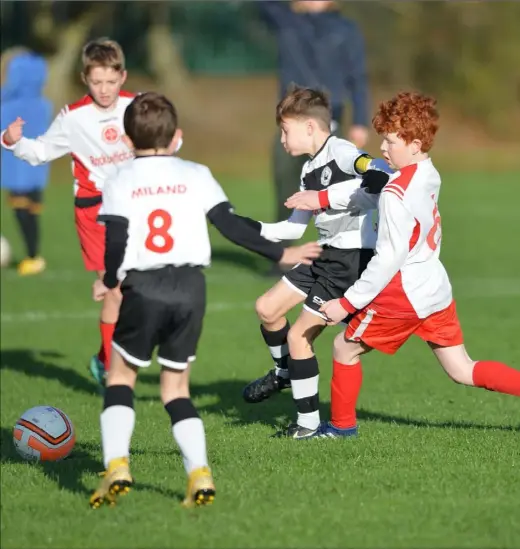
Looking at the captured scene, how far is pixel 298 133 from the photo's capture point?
23.9ft

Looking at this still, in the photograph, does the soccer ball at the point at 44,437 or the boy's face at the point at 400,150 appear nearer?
the boy's face at the point at 400,150

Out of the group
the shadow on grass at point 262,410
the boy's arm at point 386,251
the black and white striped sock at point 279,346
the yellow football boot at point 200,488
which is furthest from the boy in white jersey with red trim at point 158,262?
the shadow on grass at point 262,410

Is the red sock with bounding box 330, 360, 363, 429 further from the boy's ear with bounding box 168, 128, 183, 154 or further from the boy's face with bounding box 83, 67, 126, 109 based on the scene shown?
the boy's face with bounding box 83, 67, 126, 109

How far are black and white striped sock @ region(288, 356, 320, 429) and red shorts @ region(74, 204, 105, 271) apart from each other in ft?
7.53

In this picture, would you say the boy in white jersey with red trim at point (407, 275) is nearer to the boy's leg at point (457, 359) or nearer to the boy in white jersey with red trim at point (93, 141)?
the boy's leg at point (457, 359)

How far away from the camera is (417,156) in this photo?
6.70 meters

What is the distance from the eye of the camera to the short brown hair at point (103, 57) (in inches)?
339

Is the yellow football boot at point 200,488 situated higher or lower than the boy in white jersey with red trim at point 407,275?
lower

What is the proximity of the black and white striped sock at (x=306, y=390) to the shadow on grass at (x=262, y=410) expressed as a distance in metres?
0.57

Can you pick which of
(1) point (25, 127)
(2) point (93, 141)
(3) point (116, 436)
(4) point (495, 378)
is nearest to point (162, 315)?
(3) point (116, 436)

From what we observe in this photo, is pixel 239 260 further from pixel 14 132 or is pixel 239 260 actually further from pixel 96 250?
pixel 14 132

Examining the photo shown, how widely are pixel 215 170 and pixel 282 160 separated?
16.5 meters

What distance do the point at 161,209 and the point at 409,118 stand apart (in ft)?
5.79

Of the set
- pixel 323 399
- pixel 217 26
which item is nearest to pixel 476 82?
pixel 217 26
